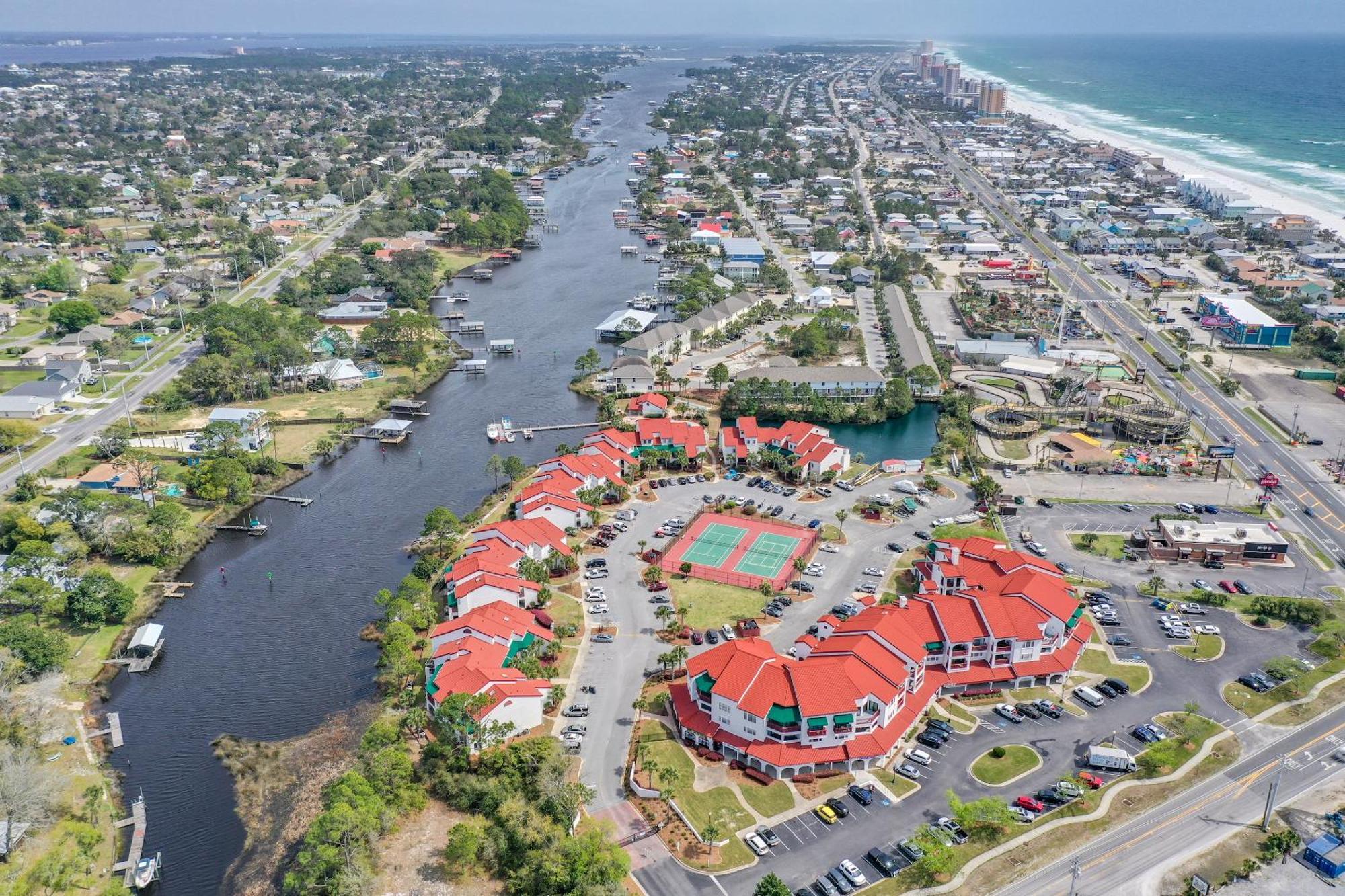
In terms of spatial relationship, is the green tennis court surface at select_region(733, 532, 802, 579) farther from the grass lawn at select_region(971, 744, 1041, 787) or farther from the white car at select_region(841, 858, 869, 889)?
the white car at select_region(841, 858, 869, 889)

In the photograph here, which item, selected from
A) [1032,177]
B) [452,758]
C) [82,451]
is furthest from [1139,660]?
[1032,177]

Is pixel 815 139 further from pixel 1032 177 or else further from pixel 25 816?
Result: pixel 25 816

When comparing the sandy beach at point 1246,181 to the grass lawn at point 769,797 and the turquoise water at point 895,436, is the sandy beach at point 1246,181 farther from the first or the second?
the grass lawn at point 769,797

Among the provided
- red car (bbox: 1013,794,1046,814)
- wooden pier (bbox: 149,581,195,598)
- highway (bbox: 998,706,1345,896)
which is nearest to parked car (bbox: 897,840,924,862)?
highway (bbox: 998,706,1345,896)

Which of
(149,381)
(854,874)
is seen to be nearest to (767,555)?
(854,874)

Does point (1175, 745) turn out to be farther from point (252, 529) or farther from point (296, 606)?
point (252, 529)
